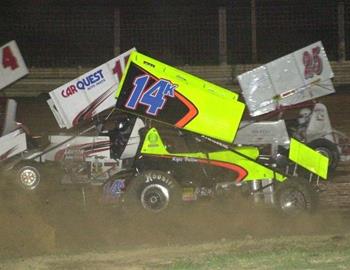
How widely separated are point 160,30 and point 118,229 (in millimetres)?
13692

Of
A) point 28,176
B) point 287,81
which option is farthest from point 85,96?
point 287,81

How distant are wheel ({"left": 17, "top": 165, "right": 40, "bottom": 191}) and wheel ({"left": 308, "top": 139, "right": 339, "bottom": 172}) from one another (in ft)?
17.7

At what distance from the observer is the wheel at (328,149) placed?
50.7ft

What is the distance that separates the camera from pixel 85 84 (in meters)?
15.1

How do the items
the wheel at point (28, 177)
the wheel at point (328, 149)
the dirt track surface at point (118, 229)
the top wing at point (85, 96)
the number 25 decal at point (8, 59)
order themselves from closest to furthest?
the dirt track surface at point (118, 229) < the wheel at point (28, 177) < the top wing at point (85, 96) < the wheel at point (328, 149) < the number 25 decal at point (8, 59)

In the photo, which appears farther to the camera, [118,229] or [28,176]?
[28,176]

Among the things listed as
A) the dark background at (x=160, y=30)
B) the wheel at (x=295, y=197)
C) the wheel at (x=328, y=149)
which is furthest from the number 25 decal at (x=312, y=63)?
the dark background at (x=160, y=30)

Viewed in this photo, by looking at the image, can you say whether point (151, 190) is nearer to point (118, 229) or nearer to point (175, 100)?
point (118, 229)

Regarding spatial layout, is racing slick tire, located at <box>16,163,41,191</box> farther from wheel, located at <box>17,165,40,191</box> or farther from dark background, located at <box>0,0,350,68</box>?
dark background, located at <box>0,0,350,68</box>

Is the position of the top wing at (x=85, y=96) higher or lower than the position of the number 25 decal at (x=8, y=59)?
lower

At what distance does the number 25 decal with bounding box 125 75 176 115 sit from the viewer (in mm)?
10914

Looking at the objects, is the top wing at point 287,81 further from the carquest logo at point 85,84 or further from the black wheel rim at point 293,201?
the black wheel rim at point 293,201

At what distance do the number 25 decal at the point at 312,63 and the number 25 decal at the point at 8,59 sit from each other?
6.30 m

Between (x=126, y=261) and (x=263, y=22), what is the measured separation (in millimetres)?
16606
